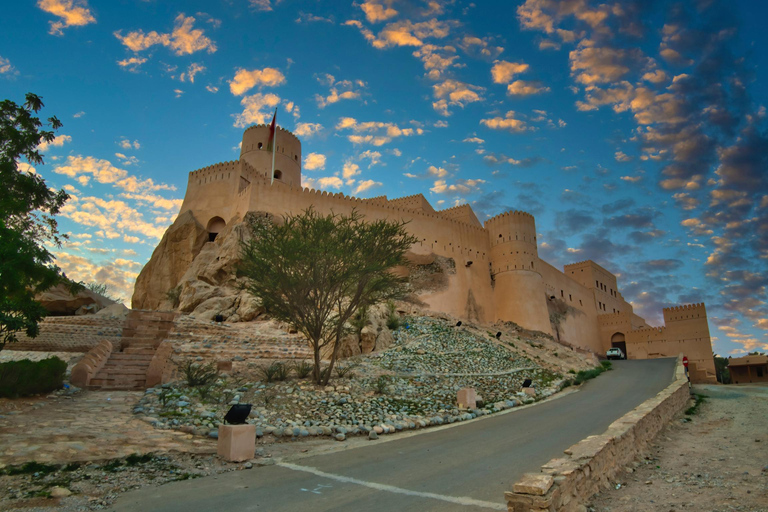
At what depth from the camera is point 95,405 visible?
9008 millimetres

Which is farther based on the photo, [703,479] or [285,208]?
[285,208]

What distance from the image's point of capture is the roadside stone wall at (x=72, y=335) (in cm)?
1497

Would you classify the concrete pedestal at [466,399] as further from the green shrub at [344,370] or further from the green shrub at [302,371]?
the green shrub at [302,371]

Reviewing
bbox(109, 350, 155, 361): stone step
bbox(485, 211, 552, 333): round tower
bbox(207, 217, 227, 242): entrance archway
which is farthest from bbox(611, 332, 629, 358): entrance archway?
bbox(109, 350, 155, 361): stone step

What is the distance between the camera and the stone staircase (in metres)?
11.6

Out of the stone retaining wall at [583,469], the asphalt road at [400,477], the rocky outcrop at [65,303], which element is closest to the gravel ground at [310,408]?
the asphalt road at [400,477]

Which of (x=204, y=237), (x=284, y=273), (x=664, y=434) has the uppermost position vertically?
(x=204, y=237)

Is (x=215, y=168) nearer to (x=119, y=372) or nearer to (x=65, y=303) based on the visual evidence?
(x=65, y=303)

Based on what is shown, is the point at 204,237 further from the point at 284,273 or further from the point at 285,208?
the point at 284,273

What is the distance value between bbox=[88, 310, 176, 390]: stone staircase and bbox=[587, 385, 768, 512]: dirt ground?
36.5 feet

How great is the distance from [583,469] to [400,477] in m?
2.13

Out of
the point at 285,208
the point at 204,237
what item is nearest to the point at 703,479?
the point at 285,208

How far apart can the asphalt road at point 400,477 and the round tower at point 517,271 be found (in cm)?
2297

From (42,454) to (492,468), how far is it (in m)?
5.61
